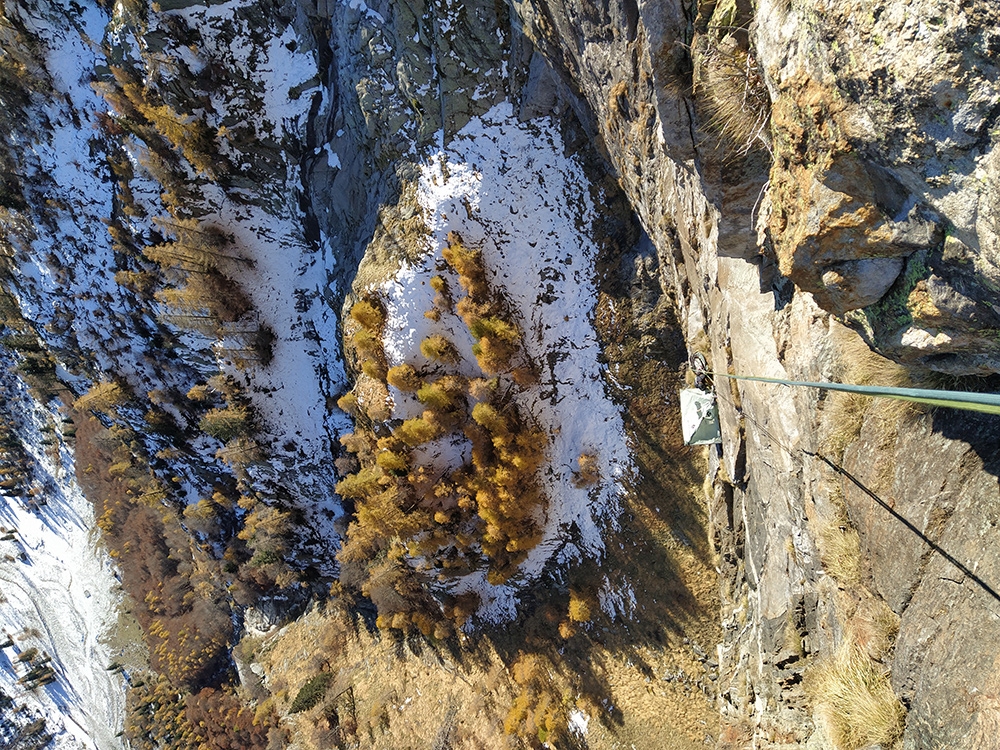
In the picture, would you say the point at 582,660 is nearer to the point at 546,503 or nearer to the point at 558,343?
the point at 546,503

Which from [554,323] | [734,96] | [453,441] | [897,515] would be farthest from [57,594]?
[734,96]

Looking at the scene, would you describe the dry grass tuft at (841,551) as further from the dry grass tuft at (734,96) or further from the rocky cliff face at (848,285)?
the dry grass tuft at (734,96)

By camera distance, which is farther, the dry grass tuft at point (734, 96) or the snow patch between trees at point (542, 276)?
the snow patch between trees at point (542, 276)

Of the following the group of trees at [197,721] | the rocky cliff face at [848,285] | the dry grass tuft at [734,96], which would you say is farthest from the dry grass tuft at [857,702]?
the group of trees at [197,721]

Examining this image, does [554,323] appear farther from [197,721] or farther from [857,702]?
[197,721]

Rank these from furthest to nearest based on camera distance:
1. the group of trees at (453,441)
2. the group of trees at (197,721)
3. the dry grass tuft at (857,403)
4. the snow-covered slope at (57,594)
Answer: the snow-covered slope at (57,594) < the group of trees at (197,721) < the group of trees at (453,441) < the dry grass tuft at (857,403)

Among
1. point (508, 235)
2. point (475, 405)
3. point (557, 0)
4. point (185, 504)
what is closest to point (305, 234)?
point (508, 235)

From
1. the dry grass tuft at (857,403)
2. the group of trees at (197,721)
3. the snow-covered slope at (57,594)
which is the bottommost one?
the group of trees at (197,721)

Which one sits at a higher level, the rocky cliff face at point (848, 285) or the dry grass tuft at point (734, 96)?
the dry grass tuft at point (734, 96)

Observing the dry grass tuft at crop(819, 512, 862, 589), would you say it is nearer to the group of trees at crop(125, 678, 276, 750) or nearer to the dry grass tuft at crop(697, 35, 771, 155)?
the dry grass tuft at crop(697, 35, 771, 155)
